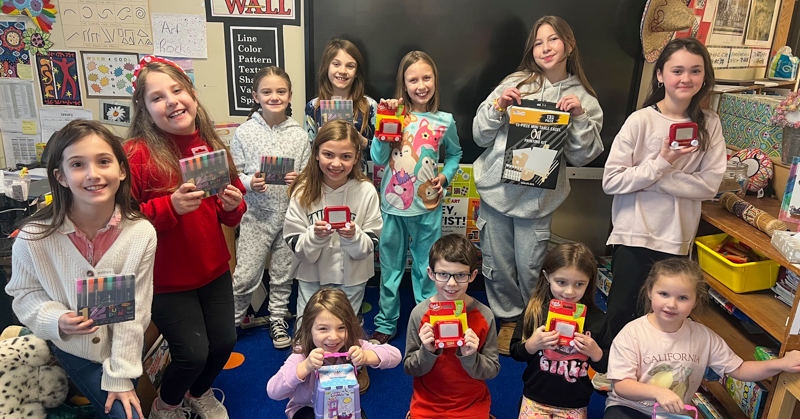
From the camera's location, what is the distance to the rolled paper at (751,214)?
2.23 metres

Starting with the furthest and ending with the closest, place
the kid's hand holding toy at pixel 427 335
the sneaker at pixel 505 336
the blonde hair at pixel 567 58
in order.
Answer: the sneaker at pixel 505 336 → the blonde hair at pixel 567 58 → the kid's hand holding toy at pixel 427 335

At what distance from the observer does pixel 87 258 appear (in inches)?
71.9

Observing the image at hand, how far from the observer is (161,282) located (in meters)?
2.11

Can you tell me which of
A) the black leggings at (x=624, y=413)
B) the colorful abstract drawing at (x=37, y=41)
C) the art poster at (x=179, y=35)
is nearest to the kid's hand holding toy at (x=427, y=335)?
the black leggings at (x=624, y=413)

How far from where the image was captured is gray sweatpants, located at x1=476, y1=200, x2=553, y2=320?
2.85m

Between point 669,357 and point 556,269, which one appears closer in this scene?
point 669,357

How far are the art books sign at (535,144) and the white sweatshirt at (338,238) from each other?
2.38 feet

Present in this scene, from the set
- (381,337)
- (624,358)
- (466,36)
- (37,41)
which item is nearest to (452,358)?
(624,358)

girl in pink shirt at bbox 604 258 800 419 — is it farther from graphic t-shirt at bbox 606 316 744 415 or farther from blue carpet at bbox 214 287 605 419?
blue carpet at bbox 214 287 605 419

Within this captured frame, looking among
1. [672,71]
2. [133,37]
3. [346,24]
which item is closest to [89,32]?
[133,37]

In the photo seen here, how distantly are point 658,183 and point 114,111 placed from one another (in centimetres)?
332

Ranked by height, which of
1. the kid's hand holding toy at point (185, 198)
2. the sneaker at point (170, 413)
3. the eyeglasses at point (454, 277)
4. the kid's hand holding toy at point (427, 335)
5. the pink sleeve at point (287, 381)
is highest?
the kid's hand holding toy at point (185, 198)

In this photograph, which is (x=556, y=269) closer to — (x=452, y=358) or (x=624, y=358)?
(x=624, y=358)

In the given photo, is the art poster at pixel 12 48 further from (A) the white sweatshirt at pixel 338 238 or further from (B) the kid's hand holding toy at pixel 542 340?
(B) the kid's hand holding toy at pixel 542 340
